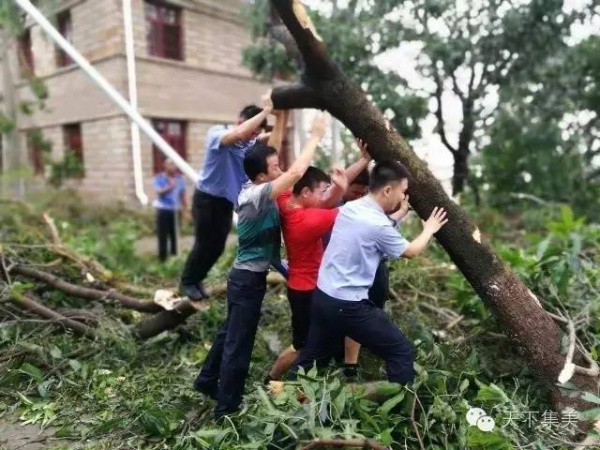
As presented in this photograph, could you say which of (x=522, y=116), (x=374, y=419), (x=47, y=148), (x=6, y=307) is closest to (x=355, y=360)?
(x=374, y=419)

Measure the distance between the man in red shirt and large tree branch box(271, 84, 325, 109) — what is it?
1.22ft

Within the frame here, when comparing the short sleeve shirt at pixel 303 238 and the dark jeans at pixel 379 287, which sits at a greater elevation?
the short sleeve shirt at pixel 303 238

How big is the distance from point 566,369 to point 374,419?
1.06 metres

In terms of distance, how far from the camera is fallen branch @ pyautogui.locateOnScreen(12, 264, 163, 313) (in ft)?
13.5

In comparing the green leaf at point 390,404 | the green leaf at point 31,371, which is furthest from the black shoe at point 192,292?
the green leaf at point 390,404

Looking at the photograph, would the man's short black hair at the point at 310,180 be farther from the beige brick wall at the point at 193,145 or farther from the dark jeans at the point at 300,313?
the beige brick wall at the point at 193,145

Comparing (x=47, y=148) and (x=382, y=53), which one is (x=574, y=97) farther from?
(x=47, y=148)

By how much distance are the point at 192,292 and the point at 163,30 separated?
29.7 feet

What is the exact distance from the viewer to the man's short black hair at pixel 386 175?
2.50m

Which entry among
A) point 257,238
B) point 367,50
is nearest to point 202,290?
point 257,238

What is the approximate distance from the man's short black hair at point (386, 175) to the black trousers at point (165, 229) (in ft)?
16.5

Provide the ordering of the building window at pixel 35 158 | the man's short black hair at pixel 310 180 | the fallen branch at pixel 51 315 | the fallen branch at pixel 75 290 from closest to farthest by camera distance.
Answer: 1. the man's short black hair at pixel 310 180
2. the fallen branch at pixel 51 315
3. the fallen branch at pixel 75 290
4. the building window at pixel 35 158

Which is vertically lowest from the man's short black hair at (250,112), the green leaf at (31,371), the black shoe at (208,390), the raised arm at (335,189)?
the green leaf at (31,371)

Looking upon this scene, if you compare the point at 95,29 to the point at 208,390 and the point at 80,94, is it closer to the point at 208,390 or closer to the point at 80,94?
the point at 80,94
